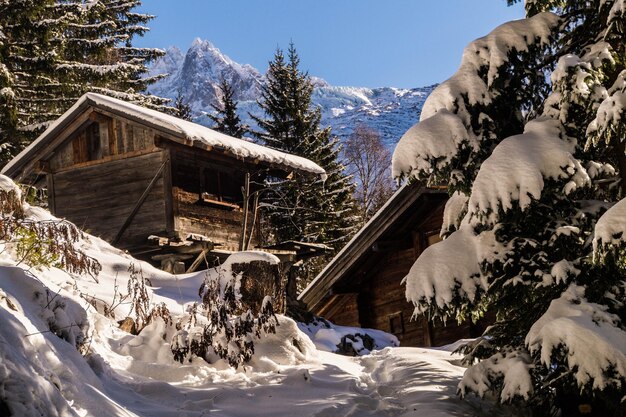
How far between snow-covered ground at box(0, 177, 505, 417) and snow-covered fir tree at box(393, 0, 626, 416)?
87 cm

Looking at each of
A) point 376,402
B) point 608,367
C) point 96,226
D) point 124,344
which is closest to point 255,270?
point 124,344

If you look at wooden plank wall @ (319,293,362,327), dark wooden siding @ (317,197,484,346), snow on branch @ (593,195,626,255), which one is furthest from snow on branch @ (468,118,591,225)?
wooden plank wall @ (319,293,362,327)

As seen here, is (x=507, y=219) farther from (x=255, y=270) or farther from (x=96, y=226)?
(x=96, y=226)

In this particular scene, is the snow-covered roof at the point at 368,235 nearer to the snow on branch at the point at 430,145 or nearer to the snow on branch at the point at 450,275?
the snow on branch at the point at 430,145

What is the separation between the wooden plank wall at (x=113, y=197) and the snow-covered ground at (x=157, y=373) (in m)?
9.11

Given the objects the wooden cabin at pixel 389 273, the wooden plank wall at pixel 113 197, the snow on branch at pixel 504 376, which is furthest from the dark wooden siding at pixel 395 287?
the snow on branch at pixel 504 376

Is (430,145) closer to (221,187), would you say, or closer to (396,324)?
(396,324)

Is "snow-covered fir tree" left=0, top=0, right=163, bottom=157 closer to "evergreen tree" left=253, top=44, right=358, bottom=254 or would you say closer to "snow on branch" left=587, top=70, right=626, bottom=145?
"evergreen tree" left=253, top=44, right=358, bottom=254

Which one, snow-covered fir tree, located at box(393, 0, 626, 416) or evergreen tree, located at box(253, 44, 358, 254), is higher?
evergreen tree, located at box(253, 44, 358, 254)

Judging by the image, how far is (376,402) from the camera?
20.9 feet

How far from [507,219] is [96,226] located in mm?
15838

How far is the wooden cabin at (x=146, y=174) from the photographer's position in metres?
18.1

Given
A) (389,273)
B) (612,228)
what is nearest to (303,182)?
(389,273)

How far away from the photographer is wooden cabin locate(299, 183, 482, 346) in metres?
13.5
